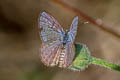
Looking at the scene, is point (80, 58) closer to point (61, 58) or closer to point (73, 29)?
point (61, 58)

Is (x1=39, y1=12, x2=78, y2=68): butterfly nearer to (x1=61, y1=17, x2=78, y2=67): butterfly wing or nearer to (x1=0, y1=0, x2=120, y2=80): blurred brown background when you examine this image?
(x1=61, y1=17, x2=78, y2=67): butterfly wing

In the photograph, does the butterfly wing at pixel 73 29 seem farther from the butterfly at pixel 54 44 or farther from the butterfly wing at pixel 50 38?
the butterfly wing at pixel 50 38

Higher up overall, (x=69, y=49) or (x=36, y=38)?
(x=36, y=38)

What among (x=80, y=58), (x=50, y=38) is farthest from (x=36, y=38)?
(x=50, y=38)

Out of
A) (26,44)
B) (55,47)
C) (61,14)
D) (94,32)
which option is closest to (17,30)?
(26,44)

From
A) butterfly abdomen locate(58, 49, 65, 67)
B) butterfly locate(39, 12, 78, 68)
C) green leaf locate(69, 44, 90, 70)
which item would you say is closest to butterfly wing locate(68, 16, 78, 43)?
butterfly locate(39, 12, 78, 68)

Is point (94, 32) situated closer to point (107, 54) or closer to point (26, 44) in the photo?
point (107, 54)
